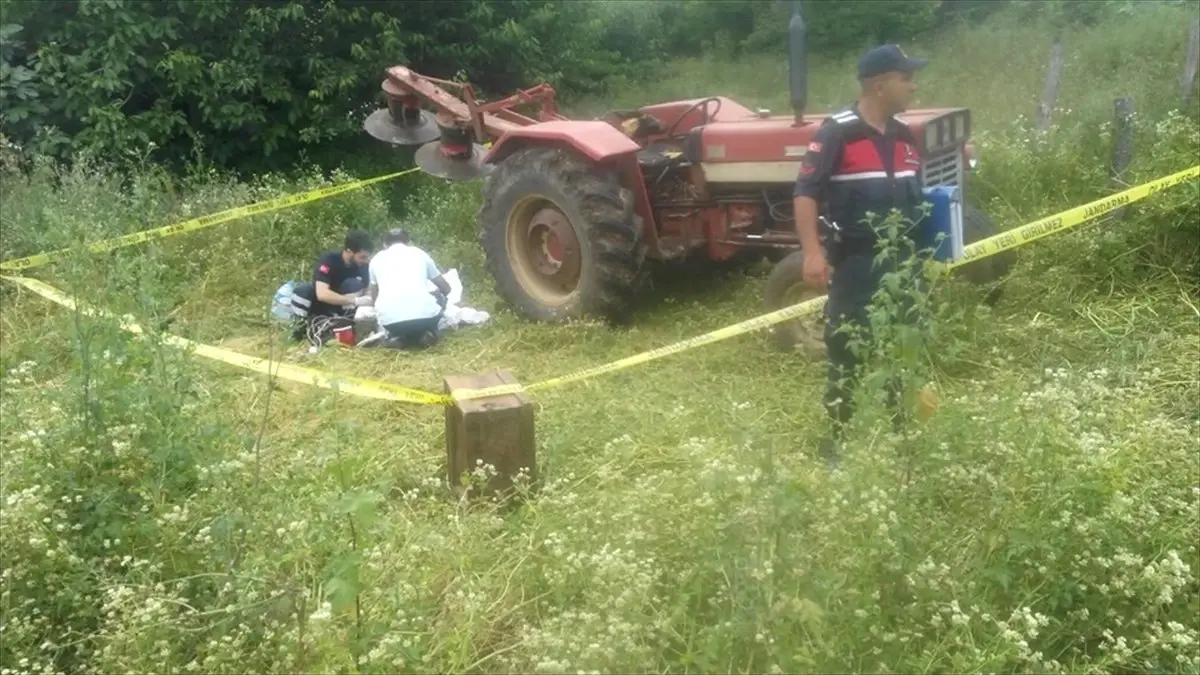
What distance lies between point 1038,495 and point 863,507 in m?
0.60

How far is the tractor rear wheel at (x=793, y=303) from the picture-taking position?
5.55m

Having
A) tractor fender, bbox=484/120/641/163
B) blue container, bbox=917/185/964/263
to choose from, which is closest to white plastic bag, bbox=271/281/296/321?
tractor fender, bbox=484/120/641/163

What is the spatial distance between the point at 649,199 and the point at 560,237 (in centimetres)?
56

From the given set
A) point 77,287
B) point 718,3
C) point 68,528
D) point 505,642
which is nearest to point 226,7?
point 77,287

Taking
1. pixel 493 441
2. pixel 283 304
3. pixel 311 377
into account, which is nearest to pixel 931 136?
pixel 493 441

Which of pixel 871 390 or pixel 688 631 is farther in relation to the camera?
pixel 871 390

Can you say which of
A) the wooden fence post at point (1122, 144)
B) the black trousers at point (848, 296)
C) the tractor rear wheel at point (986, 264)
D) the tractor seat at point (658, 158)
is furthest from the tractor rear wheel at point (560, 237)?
the wooden fence post at point (1122, 144)

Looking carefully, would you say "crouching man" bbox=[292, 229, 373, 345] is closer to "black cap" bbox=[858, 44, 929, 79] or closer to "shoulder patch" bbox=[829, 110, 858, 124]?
"shoulder patch" bbox=[829, 110, 858, 124]

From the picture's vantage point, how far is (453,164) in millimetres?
7867

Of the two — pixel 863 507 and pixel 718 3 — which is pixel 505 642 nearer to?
pixel 863 507

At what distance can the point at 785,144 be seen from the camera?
5715 millimetres

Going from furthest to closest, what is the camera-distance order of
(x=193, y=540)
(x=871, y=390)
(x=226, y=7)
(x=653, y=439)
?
(x=226, y=7) < (x=653, y=439) < (x=193, y=540) < (x=871, y=390)

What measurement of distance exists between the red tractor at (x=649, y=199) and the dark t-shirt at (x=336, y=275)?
2.81 ft

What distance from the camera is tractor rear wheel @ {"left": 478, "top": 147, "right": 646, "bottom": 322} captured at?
6.08 meters
